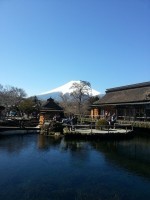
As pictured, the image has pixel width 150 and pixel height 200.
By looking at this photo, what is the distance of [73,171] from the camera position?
16969 millimetres

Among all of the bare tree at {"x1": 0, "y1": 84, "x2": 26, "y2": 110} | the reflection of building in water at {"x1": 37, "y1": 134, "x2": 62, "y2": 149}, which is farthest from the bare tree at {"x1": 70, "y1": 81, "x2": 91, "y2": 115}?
the reflection of building in water at {"x1": 37, "y1": 134, "x2": 62, "y2": 149}

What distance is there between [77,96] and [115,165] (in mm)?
57003

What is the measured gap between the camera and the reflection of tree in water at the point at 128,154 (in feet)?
59.9

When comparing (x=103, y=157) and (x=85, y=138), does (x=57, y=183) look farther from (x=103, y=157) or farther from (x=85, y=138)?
(x=85, y=138)

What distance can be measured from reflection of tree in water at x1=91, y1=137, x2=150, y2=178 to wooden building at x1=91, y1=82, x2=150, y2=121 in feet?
34.0

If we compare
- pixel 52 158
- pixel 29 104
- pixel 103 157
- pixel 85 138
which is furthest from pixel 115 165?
pixel 29 104

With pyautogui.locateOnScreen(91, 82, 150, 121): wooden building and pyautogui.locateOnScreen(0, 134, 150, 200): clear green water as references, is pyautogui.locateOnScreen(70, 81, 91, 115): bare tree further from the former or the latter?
pyautogui.locateOnScreen(0, 134, 150, 200): clear green water

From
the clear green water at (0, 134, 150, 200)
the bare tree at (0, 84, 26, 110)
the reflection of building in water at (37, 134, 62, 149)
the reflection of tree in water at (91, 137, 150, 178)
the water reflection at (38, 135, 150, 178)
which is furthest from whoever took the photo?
the bare tree at (0, 84, 26, 110)

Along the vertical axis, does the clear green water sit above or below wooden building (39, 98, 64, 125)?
below

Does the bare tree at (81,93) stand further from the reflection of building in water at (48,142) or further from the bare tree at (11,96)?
the reflection of building in water at (48,142)

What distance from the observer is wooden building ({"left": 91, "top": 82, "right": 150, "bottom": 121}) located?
40.1 meters

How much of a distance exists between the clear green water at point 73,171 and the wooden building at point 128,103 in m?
14.1

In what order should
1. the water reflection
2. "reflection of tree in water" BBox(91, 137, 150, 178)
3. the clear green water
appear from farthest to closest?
the water reflection
"reflection of tree in water" BBox(91, 137, 150, 178)
the clear green water

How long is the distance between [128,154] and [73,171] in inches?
296
